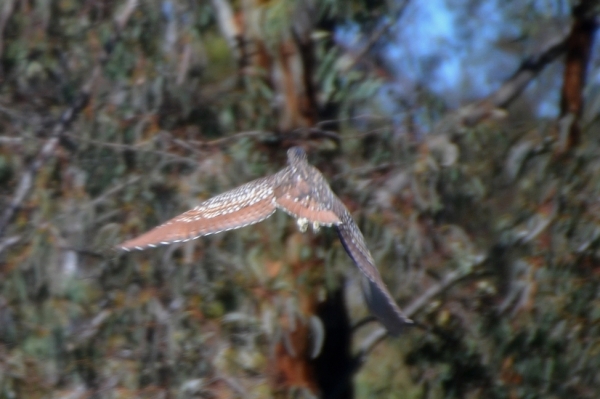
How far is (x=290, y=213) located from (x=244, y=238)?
5.76 feet

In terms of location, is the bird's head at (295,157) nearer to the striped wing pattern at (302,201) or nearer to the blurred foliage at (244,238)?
the striped wing pattern at (302,201)

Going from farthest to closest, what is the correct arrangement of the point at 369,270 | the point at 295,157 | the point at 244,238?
1. the point at 244,238
2. the point at 295,157
3. the point at 369,270

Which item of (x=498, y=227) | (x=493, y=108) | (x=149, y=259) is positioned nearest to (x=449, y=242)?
(x=498, y=227)

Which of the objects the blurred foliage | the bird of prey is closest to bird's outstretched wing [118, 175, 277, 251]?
the bird of prey

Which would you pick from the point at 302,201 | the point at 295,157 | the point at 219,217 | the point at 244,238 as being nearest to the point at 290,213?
the point at 302,201

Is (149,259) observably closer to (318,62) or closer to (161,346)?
(161,346)

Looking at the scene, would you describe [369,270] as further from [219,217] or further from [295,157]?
[295,157]

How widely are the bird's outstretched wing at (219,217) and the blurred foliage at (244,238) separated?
4.57 feet

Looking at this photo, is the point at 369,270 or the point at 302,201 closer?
the point at 369,270

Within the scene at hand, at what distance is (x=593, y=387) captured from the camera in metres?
4.81

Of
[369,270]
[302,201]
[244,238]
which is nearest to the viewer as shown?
[369,270]

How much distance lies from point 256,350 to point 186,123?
117 centimetres

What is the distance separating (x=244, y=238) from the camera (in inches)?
182

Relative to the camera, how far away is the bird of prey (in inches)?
112
